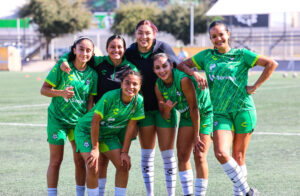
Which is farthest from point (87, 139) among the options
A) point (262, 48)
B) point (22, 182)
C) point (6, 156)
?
point (262, 48)

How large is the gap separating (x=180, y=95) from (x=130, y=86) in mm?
657

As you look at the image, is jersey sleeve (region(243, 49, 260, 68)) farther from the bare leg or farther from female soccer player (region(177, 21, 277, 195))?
the bare leg

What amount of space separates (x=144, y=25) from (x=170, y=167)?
1.62 meters

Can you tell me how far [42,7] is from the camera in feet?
170

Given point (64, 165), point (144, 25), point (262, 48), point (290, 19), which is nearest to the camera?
point (144, 25)

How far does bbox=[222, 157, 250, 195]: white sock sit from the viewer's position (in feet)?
21.0

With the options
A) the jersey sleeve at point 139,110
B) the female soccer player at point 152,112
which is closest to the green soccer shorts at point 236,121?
the female soccer player at point 152,112

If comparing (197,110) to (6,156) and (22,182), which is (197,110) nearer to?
(22,182)

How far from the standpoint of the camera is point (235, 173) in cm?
642

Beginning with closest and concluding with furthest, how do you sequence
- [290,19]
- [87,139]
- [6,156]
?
1. [87,139]
2. [6,156]
3. [290,19]

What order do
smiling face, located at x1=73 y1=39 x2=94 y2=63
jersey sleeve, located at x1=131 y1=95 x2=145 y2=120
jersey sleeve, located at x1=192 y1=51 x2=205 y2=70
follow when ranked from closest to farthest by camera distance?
jersey sleeve, located at x1=131 y1=95 x2=145 y2=120 < smiling face, located at x1=73 y1=39 x2=94 y2=63 < jersey sleeve, located at x1=192 y1=51 x2=205 y2=70

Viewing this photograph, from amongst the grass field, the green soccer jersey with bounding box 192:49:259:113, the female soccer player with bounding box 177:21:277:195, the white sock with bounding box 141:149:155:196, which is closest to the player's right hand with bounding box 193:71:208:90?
the female soccer player with bounding box 177:21:277:195

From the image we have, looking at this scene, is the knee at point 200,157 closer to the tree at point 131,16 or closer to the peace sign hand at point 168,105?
the peace sign hand at point 168,105

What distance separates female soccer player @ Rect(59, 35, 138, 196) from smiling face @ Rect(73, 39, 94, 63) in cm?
16
